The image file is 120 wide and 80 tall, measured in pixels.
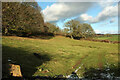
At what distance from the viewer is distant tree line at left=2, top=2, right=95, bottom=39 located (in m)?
25.1

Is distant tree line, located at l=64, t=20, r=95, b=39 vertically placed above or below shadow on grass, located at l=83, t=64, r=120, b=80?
above

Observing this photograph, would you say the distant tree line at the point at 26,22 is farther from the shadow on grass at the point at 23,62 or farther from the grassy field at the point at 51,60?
the shadow on grass at the point at 23,62

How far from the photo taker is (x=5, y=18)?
934 inches

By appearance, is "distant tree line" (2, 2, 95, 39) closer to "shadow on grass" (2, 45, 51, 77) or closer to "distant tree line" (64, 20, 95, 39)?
"distant tree line" (64, 20, 95, 39)

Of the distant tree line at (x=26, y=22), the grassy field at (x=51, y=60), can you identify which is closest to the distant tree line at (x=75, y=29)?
the distant tree line at (x=26, y=22)

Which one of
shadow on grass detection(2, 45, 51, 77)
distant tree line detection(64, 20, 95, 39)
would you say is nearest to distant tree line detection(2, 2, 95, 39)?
distant tree line detection(64, 20, 95, 39)

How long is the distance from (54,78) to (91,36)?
75.7 metres

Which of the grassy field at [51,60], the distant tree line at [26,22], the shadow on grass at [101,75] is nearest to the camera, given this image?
the shadow on grass at [101,75]

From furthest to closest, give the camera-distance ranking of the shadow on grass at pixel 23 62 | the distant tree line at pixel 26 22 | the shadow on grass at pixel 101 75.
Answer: the distant tree line at pixel 26 22, the shadow on grass at pixel 101 75, the shadow on grass at pixel 23 62

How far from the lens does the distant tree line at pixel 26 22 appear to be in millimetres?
25066

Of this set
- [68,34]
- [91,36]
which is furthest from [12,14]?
[91,36]

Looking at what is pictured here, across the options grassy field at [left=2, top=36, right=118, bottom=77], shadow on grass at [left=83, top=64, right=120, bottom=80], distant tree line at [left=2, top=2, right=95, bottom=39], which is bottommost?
shadow on grass at [left=83, top=64, right=120, bottom=80]

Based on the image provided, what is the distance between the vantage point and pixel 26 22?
32.6 m

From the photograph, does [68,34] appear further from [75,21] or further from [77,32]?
[75,21]
